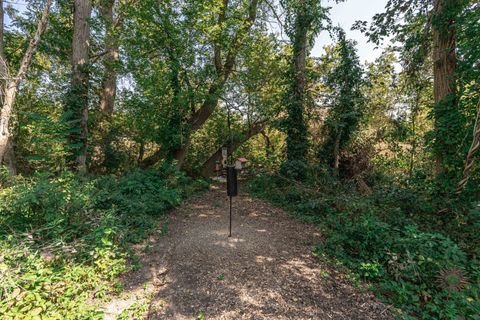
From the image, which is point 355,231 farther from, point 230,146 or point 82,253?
point 230,146

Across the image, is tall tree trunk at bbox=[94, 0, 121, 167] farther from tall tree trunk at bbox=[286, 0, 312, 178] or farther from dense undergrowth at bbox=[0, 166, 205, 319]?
tall tree trunk at bbox=[286, 0, 312, 178]

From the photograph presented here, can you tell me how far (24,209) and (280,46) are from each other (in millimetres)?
9730

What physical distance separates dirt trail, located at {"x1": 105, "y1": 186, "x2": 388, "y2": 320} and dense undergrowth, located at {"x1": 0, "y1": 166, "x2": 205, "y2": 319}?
14.3 inches

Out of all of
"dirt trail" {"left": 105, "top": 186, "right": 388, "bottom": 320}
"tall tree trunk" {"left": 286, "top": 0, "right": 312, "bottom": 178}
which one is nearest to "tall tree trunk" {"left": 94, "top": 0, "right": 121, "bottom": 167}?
"dirt trail" {"left": 105, "top": 186, "right": 388, "bottom": 320}

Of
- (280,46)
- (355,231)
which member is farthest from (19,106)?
(355,231)

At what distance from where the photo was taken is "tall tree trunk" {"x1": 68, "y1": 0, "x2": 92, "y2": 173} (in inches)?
251

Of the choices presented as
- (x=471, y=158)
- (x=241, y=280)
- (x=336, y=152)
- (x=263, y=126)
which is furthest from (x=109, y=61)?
(x=471, y=158)

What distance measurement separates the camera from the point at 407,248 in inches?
120

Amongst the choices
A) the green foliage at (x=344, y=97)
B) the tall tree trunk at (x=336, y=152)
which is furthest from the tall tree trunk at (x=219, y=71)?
the tall tree trunk at (x=336, y=152)

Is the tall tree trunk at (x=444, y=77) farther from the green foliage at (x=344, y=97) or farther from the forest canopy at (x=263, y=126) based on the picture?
the green foliage at (x=344, y=97)

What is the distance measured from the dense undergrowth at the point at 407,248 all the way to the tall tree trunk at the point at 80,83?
21.1 ft

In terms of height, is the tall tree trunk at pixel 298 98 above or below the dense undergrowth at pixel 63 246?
above

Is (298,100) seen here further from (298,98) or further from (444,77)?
(444,77)

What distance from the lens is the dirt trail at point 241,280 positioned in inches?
94.8
